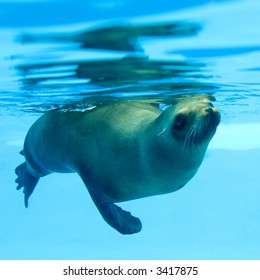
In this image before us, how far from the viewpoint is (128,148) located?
7.36m

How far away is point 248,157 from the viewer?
83.6ft

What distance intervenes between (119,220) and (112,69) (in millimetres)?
2369

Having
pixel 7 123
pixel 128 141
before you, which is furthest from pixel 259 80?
pixel 7 123

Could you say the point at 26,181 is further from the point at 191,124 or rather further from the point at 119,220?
the point at 191,124

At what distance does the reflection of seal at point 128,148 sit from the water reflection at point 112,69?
68 cm

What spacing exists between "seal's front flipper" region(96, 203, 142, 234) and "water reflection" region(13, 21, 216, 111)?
2.16m

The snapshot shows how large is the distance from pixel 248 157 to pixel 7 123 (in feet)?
43.2

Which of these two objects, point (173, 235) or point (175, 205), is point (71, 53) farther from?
point (175, 205)

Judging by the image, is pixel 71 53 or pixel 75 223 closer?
pixel 71 53

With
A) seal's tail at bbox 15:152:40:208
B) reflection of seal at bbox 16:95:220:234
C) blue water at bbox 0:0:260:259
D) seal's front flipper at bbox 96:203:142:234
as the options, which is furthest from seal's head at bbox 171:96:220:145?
seal's tail at bbox 15:152:40:208

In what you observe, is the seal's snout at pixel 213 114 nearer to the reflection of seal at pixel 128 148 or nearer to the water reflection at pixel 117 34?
the reflection of seal at pixel 128 148

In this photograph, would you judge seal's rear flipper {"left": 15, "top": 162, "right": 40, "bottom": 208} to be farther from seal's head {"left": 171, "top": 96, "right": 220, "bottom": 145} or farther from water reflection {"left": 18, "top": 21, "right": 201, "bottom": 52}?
seal's head {"left": 171, "top": 96, "right": 220, "bottom": 145}

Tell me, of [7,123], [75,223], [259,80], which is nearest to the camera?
[259,80]

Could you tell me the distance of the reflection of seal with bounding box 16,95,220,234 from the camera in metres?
6.48
